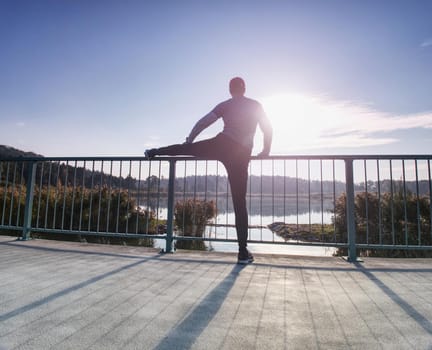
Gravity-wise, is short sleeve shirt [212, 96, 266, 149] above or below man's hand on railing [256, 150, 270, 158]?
above

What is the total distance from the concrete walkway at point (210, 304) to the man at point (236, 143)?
22.0 inches

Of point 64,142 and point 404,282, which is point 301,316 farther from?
point 64,142

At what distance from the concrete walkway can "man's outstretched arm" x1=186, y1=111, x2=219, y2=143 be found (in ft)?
3.97

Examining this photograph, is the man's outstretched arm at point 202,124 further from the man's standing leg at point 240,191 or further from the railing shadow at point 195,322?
the railing shadow at point 195,322

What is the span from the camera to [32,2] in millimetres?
6555

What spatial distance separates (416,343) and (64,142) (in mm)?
12206

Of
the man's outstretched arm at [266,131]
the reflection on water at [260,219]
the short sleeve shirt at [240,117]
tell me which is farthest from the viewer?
the reflection on water at [260,219]

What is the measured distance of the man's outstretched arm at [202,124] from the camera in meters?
2.63

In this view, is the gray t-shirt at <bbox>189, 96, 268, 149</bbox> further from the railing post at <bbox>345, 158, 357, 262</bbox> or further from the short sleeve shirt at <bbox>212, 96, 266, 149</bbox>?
the railing post at <bbox>345, 158, 357, 262</bbox>

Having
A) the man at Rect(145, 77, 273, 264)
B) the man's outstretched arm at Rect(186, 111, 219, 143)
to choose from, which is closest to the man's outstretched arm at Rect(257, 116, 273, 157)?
the man at Rect(145, 77, 273, 264)

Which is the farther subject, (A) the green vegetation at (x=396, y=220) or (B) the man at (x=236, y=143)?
(A) the green vegetation at (x=396, y=220)

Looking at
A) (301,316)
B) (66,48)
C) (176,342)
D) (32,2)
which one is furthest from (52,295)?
(66,48)

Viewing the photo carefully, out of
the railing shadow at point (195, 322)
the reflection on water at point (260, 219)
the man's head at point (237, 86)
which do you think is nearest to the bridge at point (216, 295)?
the railing shadow at point (195, 322)

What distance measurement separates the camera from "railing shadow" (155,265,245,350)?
3.51 feet
